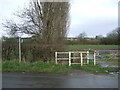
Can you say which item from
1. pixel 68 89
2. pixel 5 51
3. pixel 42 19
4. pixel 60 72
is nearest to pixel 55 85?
pixel 68 89

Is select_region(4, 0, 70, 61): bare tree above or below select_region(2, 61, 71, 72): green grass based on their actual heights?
above

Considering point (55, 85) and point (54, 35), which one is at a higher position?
point (54, 35)

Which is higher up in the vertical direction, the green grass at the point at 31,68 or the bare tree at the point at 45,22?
the bare tree at the point at 45,22

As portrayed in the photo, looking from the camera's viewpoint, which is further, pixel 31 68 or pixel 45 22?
pixel 45 22

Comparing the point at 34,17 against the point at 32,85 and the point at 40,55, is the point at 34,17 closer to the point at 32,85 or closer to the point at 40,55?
the point at 40,55

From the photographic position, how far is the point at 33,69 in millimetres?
13398

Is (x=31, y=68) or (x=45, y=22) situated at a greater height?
(x=45, y=22)

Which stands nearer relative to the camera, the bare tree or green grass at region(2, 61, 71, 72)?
green grass at region(2, 61, 71, 72)

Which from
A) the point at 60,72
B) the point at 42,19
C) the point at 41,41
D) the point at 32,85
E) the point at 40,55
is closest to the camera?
the point at 32,85

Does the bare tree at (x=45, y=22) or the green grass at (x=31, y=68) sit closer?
the green grass at (x=31, y=68)

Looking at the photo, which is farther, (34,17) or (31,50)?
(34,17)

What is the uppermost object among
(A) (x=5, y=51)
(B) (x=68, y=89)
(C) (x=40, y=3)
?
(C) (x=40, y=3)

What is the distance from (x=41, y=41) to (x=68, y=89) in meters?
11.0

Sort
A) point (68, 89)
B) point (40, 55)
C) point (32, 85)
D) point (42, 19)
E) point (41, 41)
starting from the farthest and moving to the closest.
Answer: point (42, 19)
point (41, 41)
point (40, 55)
point (32, 85)
point (68, 89)
